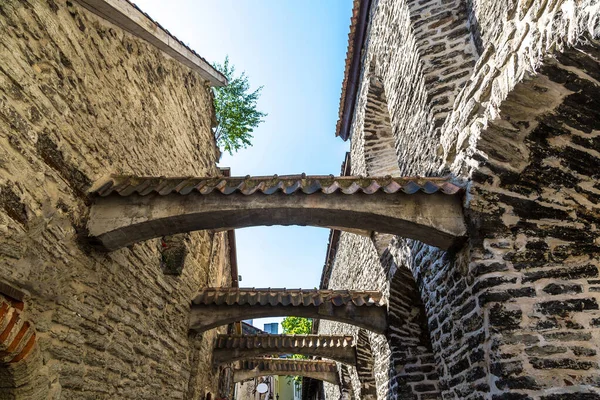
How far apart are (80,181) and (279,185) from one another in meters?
1.64

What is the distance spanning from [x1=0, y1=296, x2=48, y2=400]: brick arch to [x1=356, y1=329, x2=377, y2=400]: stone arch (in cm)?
596

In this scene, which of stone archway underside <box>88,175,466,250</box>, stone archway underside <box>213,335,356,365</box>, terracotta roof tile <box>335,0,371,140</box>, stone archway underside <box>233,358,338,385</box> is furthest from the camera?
stone archway underside <box>233,358,338,385</box>

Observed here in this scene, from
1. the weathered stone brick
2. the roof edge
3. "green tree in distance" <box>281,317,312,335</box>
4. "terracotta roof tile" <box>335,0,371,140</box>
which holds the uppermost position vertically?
"terracotta roof tile" <box>335,0,371,140</box>

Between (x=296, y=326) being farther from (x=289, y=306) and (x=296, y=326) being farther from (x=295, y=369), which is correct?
(x=289, y=306)

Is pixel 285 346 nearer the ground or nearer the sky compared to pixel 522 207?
nearer the sky

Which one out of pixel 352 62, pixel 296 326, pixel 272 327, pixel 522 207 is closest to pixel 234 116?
pixel 352 62

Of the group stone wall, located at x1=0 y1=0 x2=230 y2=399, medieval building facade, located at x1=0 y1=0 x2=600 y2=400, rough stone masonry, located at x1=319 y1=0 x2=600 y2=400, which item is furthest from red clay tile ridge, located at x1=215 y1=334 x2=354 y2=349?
rough stone masonry, located at x1=319 y1=0 x2=600 y2=400

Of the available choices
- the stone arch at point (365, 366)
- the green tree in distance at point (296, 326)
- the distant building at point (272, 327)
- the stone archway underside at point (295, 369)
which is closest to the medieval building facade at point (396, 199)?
the stone arch at point (365, 366)

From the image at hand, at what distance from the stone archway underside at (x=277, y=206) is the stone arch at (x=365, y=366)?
Result: 4.99 metres

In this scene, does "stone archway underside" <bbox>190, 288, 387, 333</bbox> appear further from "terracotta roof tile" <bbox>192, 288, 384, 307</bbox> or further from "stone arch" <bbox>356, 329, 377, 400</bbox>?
"stone arch" <bbox>356, 329, 377, 400</bbox>

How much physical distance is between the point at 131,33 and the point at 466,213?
4107mm

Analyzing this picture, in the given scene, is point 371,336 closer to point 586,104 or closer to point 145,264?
point 145,264

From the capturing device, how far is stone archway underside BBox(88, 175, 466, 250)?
308cm

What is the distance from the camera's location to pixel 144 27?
430cm
